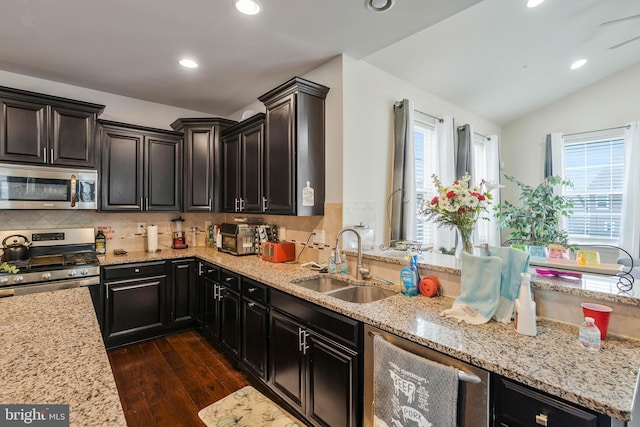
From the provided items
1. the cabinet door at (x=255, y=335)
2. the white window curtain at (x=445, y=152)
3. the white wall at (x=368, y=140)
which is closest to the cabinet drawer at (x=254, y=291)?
the cabinet door at (x=255, y=335)

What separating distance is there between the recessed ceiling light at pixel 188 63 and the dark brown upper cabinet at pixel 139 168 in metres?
1.01

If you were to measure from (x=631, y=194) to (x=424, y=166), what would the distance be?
10.3ft

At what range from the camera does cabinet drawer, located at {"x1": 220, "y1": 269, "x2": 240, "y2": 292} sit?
256 centimetres

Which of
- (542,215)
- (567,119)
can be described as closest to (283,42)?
(542,215)

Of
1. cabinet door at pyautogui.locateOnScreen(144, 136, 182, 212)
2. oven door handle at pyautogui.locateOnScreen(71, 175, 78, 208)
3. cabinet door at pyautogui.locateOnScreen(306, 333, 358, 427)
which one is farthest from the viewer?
cabinet door at pyautogui.locateOnScreen(144, 136, 182, 212)

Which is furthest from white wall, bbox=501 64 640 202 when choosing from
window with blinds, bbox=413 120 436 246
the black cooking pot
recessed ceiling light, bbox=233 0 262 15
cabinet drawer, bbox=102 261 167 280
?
the black cooking pot

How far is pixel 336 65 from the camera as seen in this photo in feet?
8.54

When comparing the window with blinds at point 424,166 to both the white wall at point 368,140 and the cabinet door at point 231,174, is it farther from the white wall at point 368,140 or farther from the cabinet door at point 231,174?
the cabinet door at point 231,174

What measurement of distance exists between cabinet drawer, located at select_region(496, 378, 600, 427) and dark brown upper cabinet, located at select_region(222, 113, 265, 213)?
2.40m

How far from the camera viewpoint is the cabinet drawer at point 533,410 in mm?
909

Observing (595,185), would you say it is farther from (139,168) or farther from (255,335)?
(139,168)

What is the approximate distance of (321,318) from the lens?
177 cm

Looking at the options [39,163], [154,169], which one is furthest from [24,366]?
[154,169]

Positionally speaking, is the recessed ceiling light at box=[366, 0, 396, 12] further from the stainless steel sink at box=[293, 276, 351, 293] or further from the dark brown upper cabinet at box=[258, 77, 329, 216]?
the stainless steel sink at box=[293, 276, 351, 293]
